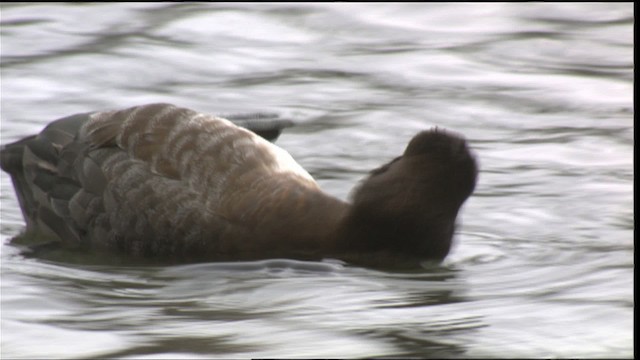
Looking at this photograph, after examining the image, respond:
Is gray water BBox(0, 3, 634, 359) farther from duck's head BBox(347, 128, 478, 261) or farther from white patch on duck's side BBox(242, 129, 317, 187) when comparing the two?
white patch on duck's side BBox(242, 129, 317, 187)

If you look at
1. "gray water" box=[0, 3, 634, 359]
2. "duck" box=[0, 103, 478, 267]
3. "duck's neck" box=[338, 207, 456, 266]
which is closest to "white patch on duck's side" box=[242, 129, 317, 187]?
"duck" box=[0, 103, 478, 267]

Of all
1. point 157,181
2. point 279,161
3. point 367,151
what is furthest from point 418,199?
point 367,151

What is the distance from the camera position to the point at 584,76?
449 inches

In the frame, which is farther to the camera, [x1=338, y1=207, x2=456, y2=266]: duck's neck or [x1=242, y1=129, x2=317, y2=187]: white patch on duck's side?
[x1=242, y1=129, x2=317, y2=187]: white patch on duck's side

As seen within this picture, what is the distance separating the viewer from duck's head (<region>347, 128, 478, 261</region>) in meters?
6.95

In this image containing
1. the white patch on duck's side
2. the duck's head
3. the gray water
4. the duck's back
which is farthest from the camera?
the white patch on duck's side

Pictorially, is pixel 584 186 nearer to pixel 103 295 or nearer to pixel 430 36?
pixel 103 295

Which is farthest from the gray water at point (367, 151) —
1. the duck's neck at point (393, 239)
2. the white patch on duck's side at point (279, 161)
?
the white patch on duck's side at point (279, 161)

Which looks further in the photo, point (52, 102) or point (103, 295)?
point (52, 102)

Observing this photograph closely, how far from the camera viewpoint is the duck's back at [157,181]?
726cm

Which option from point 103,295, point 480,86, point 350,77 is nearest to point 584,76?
point 480,86

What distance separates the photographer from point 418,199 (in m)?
6.97

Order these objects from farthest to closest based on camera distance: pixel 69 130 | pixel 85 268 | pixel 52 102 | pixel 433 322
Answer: pixel 52 102
pixel 69 130
pixel 85 268
pixel 433 322

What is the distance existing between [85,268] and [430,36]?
5.93 metres
